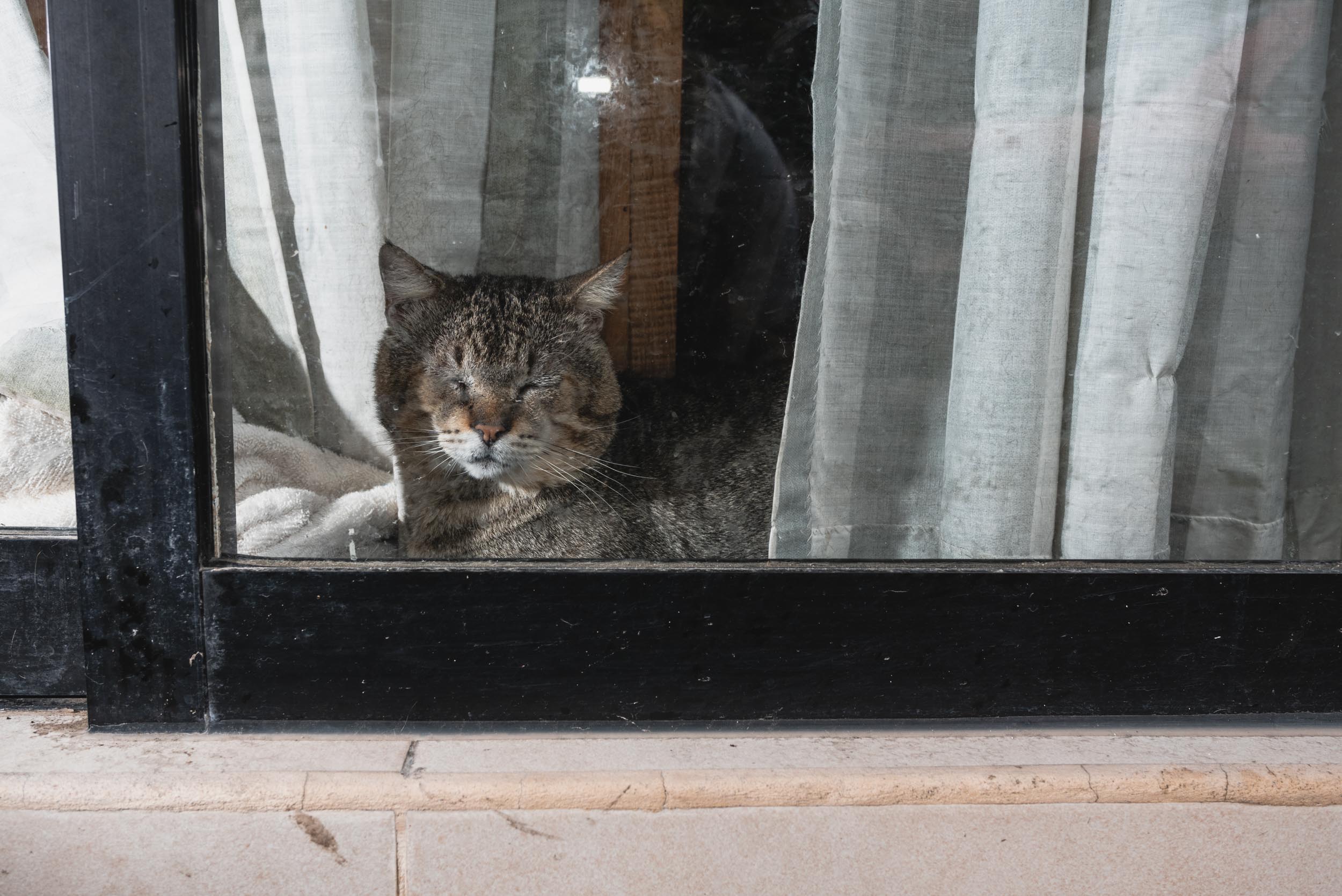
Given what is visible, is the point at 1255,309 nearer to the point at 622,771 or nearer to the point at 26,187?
the point at 622,771

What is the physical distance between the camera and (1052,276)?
1.13 meters

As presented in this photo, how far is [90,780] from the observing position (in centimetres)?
91

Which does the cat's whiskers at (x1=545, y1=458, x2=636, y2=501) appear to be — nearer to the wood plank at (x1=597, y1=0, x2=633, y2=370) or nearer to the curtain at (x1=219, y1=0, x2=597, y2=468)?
the wood plank at (x1=597, y1=0, x2=633, y2=370)

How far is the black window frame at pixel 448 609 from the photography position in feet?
2.98

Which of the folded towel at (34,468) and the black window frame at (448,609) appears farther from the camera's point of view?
the folded towel at (34,468)

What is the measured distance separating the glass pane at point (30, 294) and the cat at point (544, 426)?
45 cm

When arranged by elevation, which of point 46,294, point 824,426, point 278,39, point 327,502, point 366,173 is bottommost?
point 327,502

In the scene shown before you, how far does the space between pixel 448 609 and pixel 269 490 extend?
0.38 metres

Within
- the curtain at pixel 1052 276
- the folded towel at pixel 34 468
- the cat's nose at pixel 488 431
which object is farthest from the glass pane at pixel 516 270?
the folded towel at pixel 34 468

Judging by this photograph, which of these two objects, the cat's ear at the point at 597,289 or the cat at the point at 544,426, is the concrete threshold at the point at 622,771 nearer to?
the cat at the point at 544,426

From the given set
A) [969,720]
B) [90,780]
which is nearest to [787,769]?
[969,720]

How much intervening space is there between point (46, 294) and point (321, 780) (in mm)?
891

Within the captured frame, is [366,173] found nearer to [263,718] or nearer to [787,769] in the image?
[263,718]

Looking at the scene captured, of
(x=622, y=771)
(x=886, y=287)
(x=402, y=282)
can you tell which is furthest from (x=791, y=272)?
(x=622, y=771)
